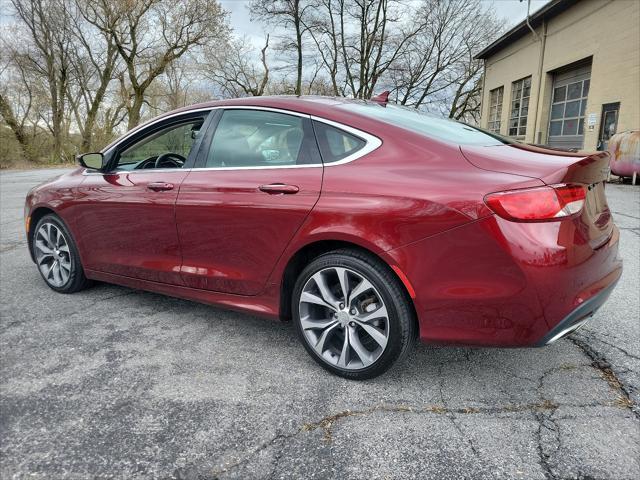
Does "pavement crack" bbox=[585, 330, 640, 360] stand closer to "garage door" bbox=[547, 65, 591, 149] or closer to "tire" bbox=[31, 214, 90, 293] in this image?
"tire" bbox=[31, 214, 90, 293]

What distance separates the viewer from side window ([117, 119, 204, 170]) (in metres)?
3.37

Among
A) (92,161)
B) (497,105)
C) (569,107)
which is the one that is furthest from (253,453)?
(497,105)

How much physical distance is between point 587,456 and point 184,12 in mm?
31863

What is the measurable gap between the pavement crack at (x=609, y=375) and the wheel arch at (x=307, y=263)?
1.07m

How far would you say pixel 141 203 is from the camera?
10.5 feet

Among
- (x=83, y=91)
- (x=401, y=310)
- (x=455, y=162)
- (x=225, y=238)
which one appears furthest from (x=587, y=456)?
(x=83, y=91)

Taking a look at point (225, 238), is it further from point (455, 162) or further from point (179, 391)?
point (455, 162)

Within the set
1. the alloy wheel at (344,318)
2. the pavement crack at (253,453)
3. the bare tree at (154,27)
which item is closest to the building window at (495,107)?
the bare tree at (154,27)

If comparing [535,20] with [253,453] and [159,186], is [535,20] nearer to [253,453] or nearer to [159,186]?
[159,186]

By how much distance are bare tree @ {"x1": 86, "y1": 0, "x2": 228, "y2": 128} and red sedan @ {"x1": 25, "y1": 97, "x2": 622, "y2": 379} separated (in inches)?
1143

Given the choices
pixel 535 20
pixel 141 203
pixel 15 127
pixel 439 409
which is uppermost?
pixel 535 20

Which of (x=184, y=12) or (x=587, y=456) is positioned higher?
(x=184, y=12)

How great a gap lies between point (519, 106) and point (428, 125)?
→ 67.3 ft

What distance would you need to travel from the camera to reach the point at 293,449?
1.97 meters
